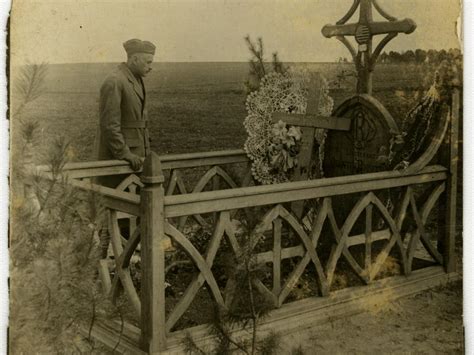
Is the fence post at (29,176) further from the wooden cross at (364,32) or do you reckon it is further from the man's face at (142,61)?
the wooden cross at (364,32)

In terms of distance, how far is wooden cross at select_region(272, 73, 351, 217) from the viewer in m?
6.14

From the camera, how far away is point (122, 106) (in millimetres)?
6305

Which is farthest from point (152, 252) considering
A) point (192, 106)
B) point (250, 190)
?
point (192, 106)

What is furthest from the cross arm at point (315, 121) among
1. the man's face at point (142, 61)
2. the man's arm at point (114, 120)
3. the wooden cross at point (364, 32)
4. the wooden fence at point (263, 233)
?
the man's arm at point (114, 120)

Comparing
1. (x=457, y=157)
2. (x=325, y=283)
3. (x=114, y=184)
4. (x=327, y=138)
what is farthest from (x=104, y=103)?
(x=457, y=157)

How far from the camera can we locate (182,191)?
6.65m

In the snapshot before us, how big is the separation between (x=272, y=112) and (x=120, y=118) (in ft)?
5.06

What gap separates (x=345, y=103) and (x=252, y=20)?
3.71ft

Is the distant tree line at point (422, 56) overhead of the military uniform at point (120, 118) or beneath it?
overhead

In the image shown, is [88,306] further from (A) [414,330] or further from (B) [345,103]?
(B) [345,103]

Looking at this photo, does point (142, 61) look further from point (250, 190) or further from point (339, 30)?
point (250, 190)

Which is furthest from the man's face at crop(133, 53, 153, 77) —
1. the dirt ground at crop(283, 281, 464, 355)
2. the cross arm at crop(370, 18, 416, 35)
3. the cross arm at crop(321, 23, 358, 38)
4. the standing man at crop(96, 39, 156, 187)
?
the dirt ground at crop(283, 281, 464, 355)

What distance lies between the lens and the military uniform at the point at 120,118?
242 inches

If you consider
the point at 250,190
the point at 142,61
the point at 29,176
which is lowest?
the point at 250,190
